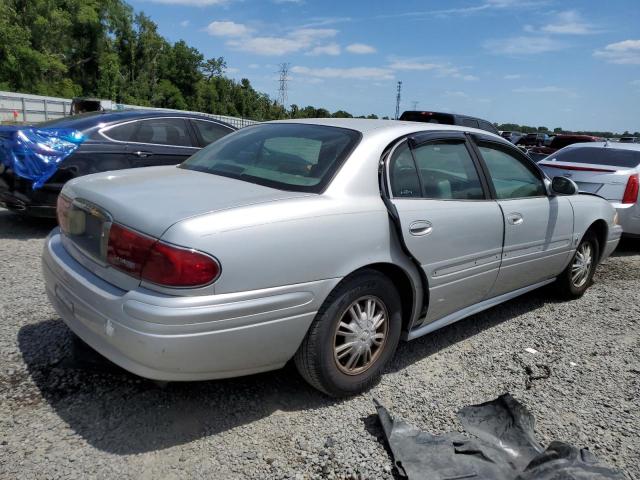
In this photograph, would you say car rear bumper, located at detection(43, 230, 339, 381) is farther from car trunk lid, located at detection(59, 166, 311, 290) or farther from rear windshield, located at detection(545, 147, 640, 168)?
rear windshield, located at detection(545, 147, 640, 168)

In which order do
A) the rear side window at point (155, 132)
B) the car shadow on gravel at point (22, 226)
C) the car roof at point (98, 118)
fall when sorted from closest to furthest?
the car shadow on gravel at point (22, 226) → the car roof at point (98, 118) → the rear side window at point (155, 132)

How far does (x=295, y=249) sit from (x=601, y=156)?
21.5ft

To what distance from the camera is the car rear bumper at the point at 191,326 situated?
2236 millimetres

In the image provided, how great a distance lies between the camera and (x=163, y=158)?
651 centimetres

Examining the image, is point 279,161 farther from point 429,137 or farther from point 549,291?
point 549,291

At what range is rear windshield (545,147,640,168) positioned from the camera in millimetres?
7118

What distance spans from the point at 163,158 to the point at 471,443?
5187 mm

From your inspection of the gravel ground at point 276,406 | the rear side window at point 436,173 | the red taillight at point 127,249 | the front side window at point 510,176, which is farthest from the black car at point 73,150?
the front side window at point 510,176

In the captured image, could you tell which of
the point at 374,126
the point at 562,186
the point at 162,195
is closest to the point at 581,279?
the point at 562,186

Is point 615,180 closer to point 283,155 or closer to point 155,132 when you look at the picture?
point 283,155

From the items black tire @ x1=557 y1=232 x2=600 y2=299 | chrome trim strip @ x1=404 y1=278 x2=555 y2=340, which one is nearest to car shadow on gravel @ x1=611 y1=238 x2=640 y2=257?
black tire @ x1=557 y1=232 x2=600 y2=299

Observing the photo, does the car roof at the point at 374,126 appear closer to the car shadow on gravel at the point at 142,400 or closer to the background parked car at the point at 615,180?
the car shadow on gravel at the point at 142,400

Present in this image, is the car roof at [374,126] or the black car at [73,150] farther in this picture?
the black car at [73,150]

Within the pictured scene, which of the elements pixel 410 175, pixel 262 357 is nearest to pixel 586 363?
pixel 410 175
